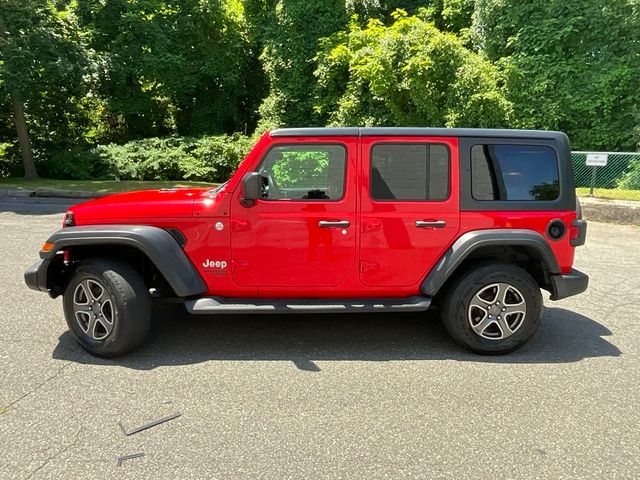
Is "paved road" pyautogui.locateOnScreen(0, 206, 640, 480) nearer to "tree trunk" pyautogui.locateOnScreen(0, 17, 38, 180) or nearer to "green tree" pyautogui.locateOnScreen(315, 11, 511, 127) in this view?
"green tree" pyautogui.locateOnScreen(315, 11, 511, 127)

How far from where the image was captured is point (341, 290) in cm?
397

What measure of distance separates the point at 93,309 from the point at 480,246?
10.3 ft

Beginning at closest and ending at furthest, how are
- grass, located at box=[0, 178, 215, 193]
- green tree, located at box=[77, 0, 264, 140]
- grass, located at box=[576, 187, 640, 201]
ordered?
1. grass, located at box=[576, 187, 640, 201]
2. grass, located at box=[0, 178, 215, 193]
3. green tree, located at box=[77, 0, 264, 140]

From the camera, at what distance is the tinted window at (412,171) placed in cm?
392

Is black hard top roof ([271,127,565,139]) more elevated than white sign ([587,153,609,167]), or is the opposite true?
black hard top roof ([271,127,565,139])

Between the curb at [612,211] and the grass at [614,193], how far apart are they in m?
0.30

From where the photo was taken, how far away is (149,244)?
368 centimetres

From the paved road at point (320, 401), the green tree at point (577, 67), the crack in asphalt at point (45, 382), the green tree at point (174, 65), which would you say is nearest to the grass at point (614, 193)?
the green tree at point (577, 67)

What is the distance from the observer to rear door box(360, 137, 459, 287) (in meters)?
3.89

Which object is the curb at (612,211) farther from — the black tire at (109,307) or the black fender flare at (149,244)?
the black tire at (109,307)

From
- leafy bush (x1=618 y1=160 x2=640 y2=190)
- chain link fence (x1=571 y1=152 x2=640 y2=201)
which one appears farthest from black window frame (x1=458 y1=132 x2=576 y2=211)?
leafy bush (x1=618 y1=160 x2=640 y2=190)

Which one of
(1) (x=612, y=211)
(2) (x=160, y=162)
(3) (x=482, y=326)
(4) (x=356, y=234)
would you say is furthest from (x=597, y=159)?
(2) (x=160, y=162)

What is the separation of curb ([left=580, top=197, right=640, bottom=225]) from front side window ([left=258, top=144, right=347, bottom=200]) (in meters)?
8.53

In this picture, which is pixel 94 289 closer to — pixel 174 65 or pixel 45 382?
pixel 45 382
